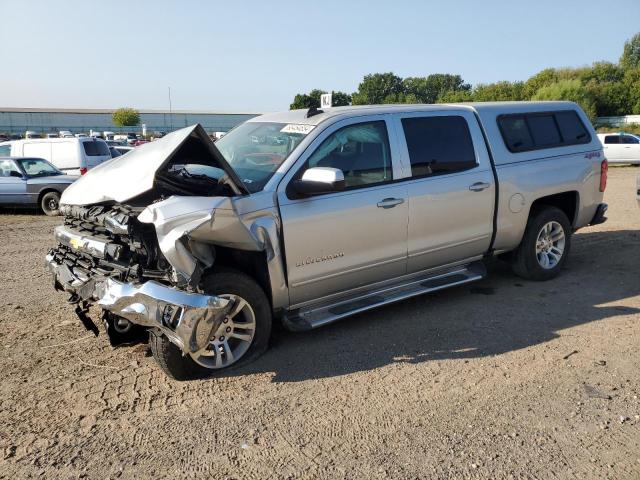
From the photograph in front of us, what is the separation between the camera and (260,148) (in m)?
4.88

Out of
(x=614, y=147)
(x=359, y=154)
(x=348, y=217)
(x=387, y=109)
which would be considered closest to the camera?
(x=348, y=217)

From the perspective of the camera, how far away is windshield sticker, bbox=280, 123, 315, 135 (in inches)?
185

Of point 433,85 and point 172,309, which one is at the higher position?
point 433,85

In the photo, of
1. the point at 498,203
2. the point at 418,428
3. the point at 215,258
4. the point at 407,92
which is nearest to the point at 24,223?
the point at 215,258

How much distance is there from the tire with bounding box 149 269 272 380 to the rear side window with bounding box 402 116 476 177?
76.4 inches

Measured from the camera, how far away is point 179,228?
3.67 metres

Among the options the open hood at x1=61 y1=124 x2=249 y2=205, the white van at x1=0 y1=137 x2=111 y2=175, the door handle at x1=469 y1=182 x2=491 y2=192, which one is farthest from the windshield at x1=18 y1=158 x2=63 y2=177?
the door handle at x1=469 y1=182 x2=491 y2=192

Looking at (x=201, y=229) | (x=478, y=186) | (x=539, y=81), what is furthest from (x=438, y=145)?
(x=539, y=81)

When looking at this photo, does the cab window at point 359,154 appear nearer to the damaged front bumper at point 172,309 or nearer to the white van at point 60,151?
the damaged front bumper at point 172,309

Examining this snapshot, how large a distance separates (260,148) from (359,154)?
35.2 inches

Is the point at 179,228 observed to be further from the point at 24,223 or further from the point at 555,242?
the point at 24,223

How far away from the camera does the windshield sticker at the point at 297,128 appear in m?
4.69

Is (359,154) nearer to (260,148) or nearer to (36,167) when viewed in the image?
(260,148)

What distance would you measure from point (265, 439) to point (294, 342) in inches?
58.1
